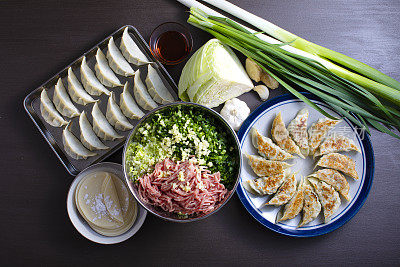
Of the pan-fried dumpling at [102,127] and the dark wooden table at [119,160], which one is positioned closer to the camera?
the pan-fried dumpling at [102,127]

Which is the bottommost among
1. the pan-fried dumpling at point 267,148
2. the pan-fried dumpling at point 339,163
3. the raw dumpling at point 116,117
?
the pan-fried dumpling at point 339,163

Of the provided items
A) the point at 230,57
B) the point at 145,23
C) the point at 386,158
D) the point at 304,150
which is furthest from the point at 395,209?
the point at 145,23

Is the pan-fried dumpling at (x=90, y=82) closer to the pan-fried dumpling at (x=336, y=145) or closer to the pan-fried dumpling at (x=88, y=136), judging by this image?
the pan-fried dumpling at (x=88, y=136)

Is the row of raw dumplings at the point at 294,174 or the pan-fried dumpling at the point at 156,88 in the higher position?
the pan-fried dumpling at the point at 156,88

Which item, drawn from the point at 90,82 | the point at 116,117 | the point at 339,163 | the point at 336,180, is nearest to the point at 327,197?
the point at 336,180

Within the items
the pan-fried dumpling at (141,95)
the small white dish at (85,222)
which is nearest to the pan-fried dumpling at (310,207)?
the small white dish at (85,222)

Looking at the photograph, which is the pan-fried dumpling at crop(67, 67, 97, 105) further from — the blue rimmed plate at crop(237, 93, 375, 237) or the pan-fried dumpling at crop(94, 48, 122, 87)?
the blue rimmed plate at crop(237, 93, 375, 237)

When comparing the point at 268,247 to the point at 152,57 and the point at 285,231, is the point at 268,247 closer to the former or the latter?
the point at 285,231
